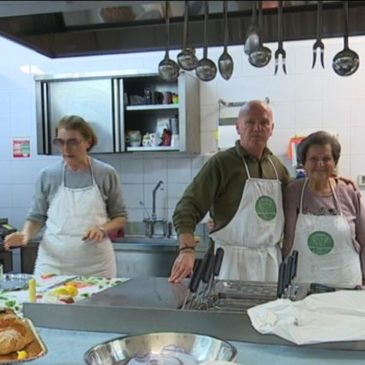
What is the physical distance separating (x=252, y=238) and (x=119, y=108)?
1.61 meters

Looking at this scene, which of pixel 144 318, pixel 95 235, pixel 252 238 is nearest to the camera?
pixel 144 318

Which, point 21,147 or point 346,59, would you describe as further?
point 21,147

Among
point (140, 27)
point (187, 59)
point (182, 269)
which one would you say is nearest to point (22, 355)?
point (182, 269)

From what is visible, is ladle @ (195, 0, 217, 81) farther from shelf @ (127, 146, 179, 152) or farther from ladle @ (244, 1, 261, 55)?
shelf @ (127, 146, 179, 152)

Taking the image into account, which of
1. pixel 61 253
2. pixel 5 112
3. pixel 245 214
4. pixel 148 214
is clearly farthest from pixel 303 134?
pixel 5 112

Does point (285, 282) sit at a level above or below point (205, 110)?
below

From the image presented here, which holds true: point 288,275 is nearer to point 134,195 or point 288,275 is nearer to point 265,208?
point 265,208

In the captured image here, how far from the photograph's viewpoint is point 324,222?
7.04 ft

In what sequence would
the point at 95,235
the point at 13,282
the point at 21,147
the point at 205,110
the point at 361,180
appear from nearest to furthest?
the point at 13,282 < the point at 95,235 < the point at 361,180 < the point at 205,110 < the point at 21,147

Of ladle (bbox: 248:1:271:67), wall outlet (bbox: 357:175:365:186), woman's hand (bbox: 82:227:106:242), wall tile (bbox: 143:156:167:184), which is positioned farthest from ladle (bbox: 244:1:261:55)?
wall tile (bbox: 143:156:167:184)

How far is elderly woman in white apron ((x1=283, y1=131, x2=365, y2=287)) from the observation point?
2.12 meters

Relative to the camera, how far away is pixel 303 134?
3.41 m

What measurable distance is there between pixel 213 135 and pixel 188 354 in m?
2.56

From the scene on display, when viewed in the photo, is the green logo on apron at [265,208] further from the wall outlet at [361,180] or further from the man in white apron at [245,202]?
the wall outlet at [361,180]
